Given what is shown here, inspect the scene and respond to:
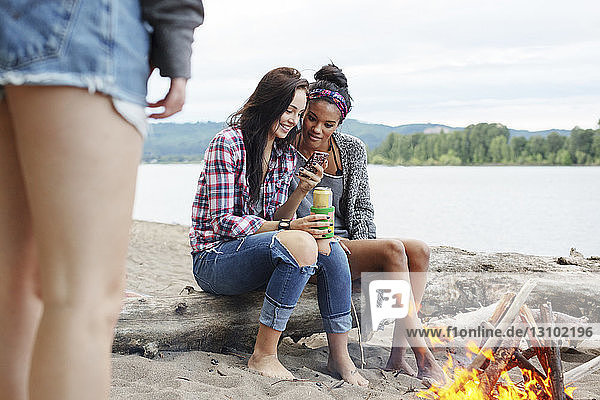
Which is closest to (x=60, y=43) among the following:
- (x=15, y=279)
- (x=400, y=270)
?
(x=15, y=279)

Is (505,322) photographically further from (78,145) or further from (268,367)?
(78,145)

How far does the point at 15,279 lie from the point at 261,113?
6.17 feet

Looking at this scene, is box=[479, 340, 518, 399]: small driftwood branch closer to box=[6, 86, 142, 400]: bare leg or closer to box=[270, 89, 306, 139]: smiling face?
box=[270, 89, 306, 139]: smiling face

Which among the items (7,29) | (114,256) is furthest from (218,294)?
(7,29)

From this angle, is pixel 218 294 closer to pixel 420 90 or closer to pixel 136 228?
pixel 136 228

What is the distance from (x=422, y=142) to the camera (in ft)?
56.9

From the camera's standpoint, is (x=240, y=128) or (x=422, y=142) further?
(x=422, y=142)

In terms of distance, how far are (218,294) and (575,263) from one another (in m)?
2.13

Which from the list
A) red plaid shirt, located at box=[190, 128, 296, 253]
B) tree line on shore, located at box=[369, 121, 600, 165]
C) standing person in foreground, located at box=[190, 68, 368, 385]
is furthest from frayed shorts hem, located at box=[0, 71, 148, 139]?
tree line on shore, located at box=[369, 121, 600, 165]

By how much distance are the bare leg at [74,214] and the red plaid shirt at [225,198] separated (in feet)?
5.50

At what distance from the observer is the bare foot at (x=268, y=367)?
2494 mm

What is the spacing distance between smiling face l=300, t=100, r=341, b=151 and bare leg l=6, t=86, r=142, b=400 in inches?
90.4

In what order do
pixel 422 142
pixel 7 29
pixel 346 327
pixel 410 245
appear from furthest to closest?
pixel 422 142 < pixel 410 245 < pixel 346 327 < pixel 7 29

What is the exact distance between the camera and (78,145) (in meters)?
0.90
